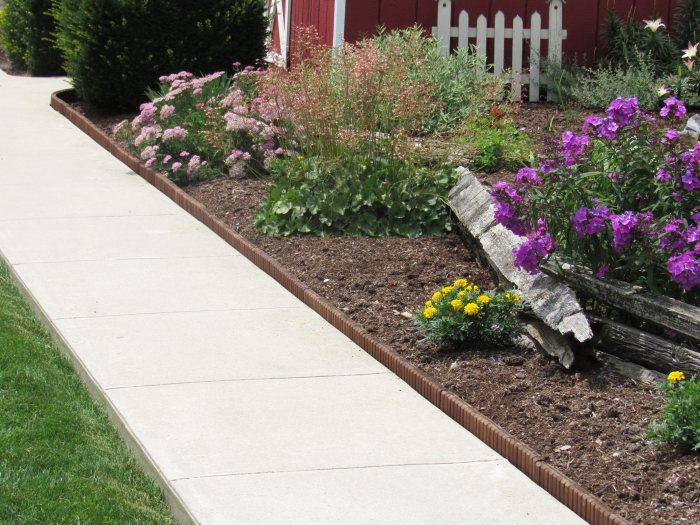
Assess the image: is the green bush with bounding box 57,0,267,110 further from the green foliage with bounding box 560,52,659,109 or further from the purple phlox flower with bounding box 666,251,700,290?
the purple phlox flower with bounding box 666,251,700,290

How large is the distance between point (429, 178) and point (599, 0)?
15.5 ft

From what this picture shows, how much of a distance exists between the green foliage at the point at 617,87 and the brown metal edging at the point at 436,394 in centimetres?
401

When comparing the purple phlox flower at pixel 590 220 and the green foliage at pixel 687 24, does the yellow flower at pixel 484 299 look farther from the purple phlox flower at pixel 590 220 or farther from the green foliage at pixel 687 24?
the green foliage at pixel 687 24

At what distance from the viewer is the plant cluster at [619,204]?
5.37 m

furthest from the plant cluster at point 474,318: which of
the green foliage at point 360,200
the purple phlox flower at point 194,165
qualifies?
the purple phlox flower at point 194,165

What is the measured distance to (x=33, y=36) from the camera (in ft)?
50.2

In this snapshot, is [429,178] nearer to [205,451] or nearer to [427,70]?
[427,70]

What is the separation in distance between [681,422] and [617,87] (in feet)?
21.8

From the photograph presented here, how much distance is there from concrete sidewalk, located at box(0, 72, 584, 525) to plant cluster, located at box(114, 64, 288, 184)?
793 mm

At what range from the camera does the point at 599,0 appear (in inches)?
469

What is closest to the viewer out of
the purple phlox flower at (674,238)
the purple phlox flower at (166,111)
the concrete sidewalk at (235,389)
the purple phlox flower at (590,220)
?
the concrete sidewalk at (235,389)

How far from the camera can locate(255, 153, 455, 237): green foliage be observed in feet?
26.1

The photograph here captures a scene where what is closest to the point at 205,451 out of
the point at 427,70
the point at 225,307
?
the point at 225,307

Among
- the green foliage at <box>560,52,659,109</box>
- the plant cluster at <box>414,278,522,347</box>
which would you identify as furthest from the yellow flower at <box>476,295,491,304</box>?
the green foliage at <box>560,52,659,109</box>
